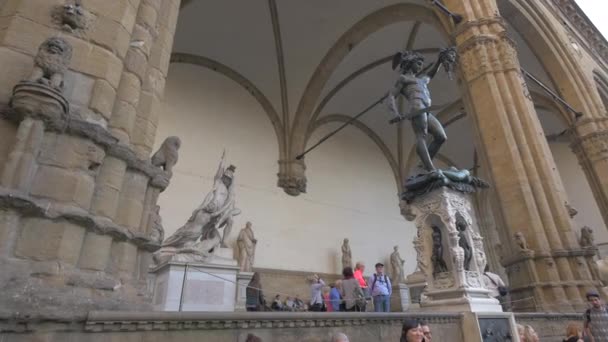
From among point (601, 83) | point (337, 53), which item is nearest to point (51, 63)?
point (337, 53)

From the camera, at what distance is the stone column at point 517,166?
5.03 metres

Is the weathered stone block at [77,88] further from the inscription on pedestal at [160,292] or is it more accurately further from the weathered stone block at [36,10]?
the inscription on pedestal at [160,292]

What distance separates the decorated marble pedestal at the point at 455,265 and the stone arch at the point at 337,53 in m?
6.58

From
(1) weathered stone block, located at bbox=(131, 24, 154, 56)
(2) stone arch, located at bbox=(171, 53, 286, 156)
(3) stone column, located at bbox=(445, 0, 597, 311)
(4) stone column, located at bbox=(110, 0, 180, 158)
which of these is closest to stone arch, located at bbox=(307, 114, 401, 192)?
(2) stone arch, located at bbox=(171, 53, 286, 156)

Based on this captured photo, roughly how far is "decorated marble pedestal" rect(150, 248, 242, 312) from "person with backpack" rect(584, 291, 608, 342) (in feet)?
11.2

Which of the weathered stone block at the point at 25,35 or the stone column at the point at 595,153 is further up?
the stone column at the point at 595,153

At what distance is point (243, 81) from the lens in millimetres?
11617

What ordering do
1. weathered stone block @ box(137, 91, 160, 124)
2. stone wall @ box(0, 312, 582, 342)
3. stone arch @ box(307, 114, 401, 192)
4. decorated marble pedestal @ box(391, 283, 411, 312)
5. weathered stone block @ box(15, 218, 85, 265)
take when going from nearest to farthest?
stone wall @ box(0, 312, 582, 342) → weathered stone block @ box(15, 218, 85, 265) → weathered stone block @ box(137, 91, 160, 124) → decorated marble pedestal @ box(391, 283, 411, 312) → stone arch @ box(307, 114, 401, 192)

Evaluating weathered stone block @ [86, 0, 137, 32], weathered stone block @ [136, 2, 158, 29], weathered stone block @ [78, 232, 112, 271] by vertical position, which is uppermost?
weathered stone block @ [136, 2, 158, 29]

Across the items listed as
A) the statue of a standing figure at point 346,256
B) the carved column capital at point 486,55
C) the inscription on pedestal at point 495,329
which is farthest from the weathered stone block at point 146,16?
the statue of a standing figure at point 346,256

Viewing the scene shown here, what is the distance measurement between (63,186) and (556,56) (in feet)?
37.6

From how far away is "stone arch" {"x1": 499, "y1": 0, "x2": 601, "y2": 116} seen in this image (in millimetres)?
9312

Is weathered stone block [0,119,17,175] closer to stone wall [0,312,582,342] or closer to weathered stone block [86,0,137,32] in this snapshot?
stone wall [0,312,582,342]

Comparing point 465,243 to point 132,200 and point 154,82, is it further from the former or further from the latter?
point 154,82
